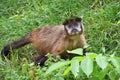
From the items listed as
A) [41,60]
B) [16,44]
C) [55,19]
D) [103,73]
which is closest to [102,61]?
[103,73]

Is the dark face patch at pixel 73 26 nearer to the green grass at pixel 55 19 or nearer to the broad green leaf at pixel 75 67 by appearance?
the green grass at pixel 55 19

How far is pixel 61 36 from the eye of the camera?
5766 mm

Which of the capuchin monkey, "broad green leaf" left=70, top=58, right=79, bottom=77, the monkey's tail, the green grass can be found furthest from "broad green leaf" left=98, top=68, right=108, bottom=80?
the monkey's tail

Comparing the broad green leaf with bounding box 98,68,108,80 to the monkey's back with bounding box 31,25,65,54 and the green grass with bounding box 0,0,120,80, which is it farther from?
the monkey's back with bounding box 31,25,65,54

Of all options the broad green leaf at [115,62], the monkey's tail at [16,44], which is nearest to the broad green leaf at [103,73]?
the broad green leaf at [115,62]

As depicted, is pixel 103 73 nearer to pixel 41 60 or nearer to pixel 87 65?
pixel 87 65

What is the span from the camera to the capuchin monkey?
5.48 metres

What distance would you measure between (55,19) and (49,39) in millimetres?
1093

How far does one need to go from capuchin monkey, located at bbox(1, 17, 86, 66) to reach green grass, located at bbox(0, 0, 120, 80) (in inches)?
6.5

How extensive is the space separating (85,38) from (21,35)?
1.08 metres

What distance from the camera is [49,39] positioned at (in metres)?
5.89

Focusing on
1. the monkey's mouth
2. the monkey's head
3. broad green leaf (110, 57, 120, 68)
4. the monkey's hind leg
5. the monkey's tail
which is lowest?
the monkey's hind leg

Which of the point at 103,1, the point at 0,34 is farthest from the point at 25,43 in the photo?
the point at 103,1

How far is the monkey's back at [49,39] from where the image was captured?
5.71 meters
